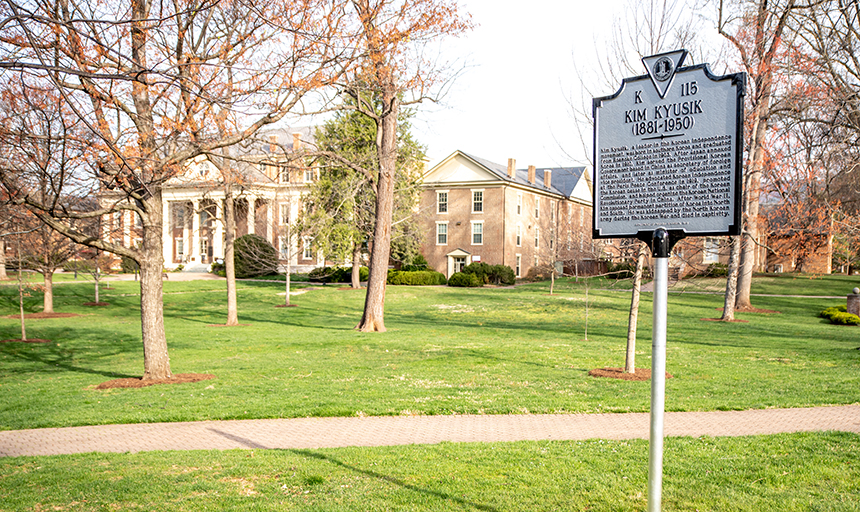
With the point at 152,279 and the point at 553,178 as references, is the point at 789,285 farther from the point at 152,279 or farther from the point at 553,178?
the point at 152,279

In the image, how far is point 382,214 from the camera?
21.8m

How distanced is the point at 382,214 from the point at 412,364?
7758mm

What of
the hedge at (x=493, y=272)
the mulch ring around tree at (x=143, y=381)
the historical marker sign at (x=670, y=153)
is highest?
the historical marker sign at (x=670, y=153)

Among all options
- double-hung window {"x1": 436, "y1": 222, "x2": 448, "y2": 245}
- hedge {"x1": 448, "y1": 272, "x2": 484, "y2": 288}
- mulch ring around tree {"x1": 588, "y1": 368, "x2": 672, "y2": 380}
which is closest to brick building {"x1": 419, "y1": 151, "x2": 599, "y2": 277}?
double-hung window {"x1": 436, "y1": 222, "x2": 448, "y2": 245}

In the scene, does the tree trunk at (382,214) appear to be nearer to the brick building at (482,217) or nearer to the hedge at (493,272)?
the hedge at (493,272)

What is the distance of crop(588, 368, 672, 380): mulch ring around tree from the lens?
1296 centimetres

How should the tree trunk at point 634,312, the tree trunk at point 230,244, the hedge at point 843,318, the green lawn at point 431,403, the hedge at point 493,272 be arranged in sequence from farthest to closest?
the hedge at point 493,272
the hedge at point 843,318
the tree trunk at point 230,244
the tree trunk at point 634,312
the green lawn at point 431,403

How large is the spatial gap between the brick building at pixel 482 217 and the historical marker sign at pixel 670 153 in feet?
170

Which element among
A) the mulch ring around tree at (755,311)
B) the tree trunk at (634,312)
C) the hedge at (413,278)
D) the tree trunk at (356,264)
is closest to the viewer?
the tree trunk at (634,312)

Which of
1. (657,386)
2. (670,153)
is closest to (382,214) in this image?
(670,153)

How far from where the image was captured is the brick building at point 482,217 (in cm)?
5812

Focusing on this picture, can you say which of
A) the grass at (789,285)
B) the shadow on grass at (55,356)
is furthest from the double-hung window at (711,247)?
the grass at (789,285)

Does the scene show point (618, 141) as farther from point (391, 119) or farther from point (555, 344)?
point (391, 119)

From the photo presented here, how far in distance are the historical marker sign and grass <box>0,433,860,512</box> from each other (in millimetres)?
2443
